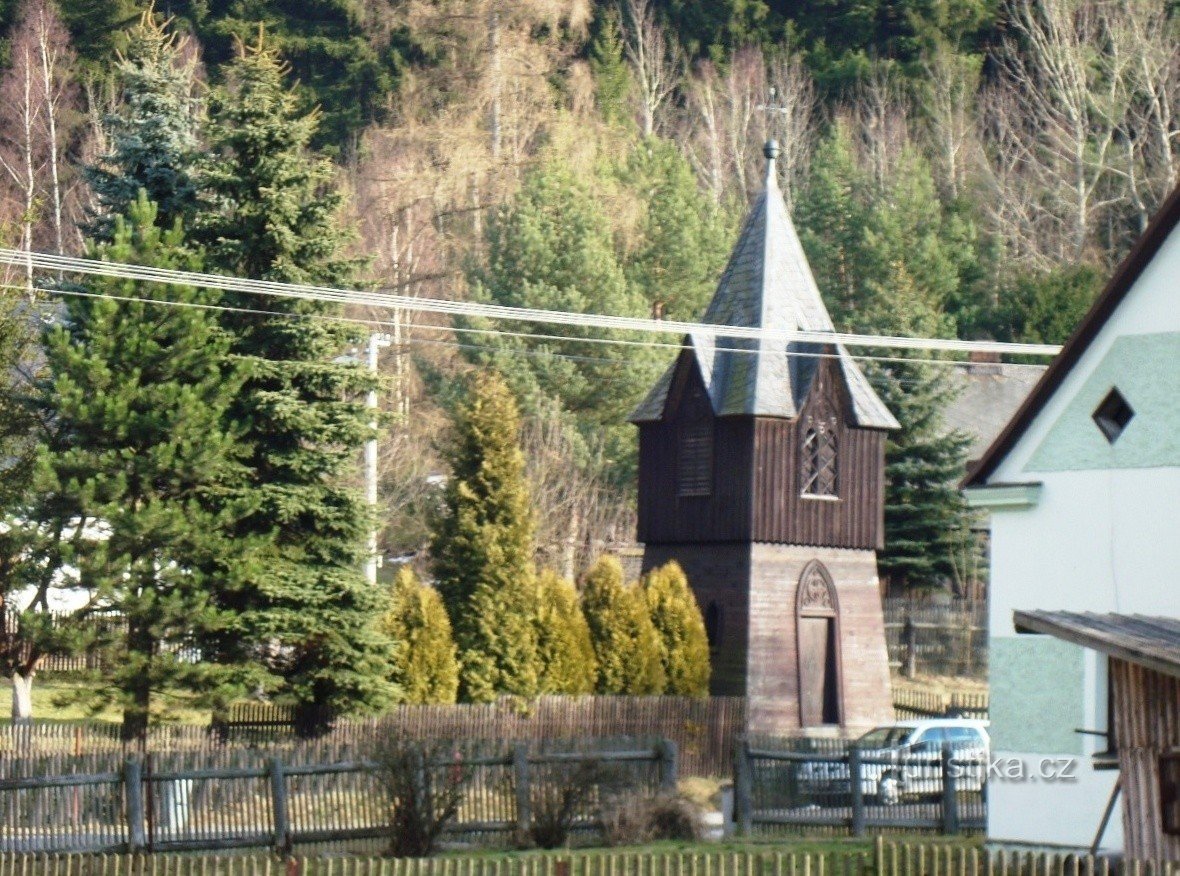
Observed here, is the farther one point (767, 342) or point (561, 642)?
point (767, 342)

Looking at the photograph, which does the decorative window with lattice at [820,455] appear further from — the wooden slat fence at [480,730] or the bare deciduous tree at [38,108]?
the bare deciduous tree at [38,108]

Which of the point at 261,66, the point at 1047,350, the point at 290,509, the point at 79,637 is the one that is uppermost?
the point at 261,66

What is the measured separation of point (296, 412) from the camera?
30.7m

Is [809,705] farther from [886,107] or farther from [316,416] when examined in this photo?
[886,107]

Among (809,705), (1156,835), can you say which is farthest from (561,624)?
(1156,835)

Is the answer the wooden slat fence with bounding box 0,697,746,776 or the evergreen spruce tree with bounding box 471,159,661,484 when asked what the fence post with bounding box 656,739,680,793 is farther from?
the evergreen spruce tree with bounding box 471,159,661,484

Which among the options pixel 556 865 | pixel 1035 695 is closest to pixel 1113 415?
pixel 1035 695

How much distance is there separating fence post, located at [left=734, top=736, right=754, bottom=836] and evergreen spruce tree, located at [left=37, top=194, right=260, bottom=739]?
807 cm

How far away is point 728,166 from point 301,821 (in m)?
64.4

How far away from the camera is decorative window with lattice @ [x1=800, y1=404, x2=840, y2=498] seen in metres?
39.0

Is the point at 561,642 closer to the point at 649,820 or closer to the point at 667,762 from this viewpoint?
the point at 667,762

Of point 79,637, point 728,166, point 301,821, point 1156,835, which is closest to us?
point 1156,835

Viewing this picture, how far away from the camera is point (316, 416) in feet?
101

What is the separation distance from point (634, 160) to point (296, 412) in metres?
37.9
